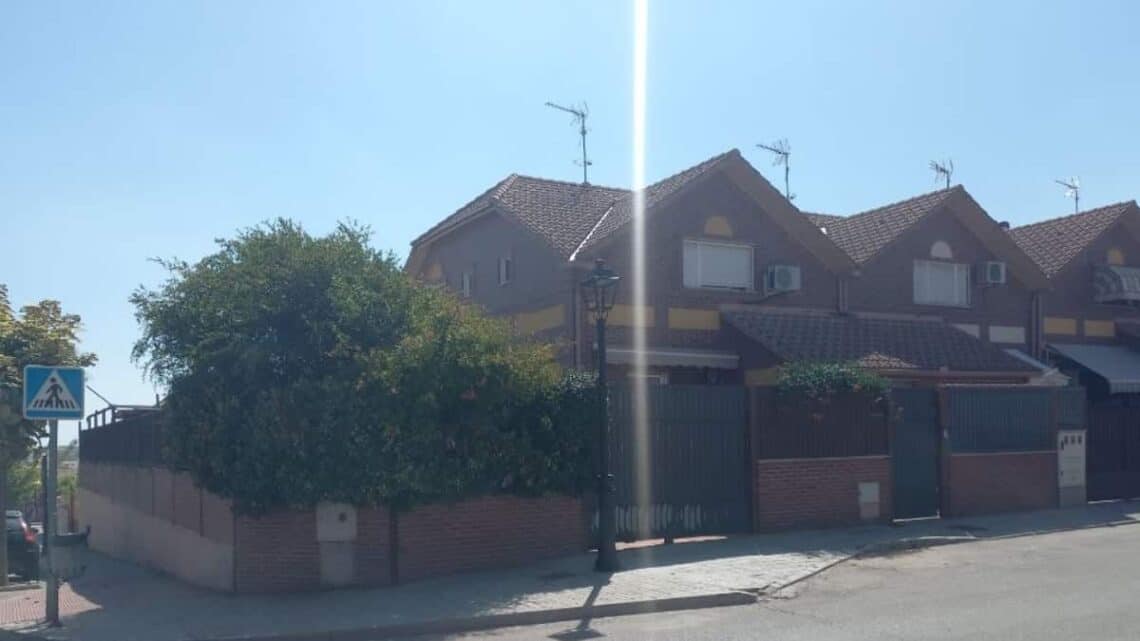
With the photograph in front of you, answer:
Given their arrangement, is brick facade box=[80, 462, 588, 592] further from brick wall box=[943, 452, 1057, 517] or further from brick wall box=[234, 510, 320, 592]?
brick wall box=[943, 452, 1057, 517]

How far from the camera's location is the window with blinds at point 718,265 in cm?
2409

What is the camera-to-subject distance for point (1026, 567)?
15.5 meters

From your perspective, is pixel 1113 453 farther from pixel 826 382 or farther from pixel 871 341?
pixel 826 382

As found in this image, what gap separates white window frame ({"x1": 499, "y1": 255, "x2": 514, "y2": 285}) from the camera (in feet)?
82.4

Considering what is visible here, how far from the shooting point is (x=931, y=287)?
2770 centimetres

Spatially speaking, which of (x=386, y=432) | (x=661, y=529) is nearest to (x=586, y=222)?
(x=661, y=529)

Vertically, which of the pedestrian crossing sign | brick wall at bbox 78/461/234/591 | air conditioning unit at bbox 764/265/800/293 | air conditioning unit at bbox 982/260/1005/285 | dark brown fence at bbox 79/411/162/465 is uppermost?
air conditioning unit at bbox 982/260/1005/285

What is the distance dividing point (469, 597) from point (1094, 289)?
22449 millimetres

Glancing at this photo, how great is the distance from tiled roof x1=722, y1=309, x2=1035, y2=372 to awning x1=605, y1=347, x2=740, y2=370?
0.73 m

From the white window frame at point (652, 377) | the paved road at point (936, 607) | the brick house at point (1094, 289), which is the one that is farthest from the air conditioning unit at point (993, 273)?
the paved road at point (936, 607)

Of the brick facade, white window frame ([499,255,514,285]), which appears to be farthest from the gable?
the brick facade

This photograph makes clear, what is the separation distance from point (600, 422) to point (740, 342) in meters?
9.07

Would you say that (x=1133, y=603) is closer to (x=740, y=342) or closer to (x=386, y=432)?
(x=386, y=432)

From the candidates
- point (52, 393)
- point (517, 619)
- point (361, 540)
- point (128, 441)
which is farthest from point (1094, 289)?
point (52, 393)
